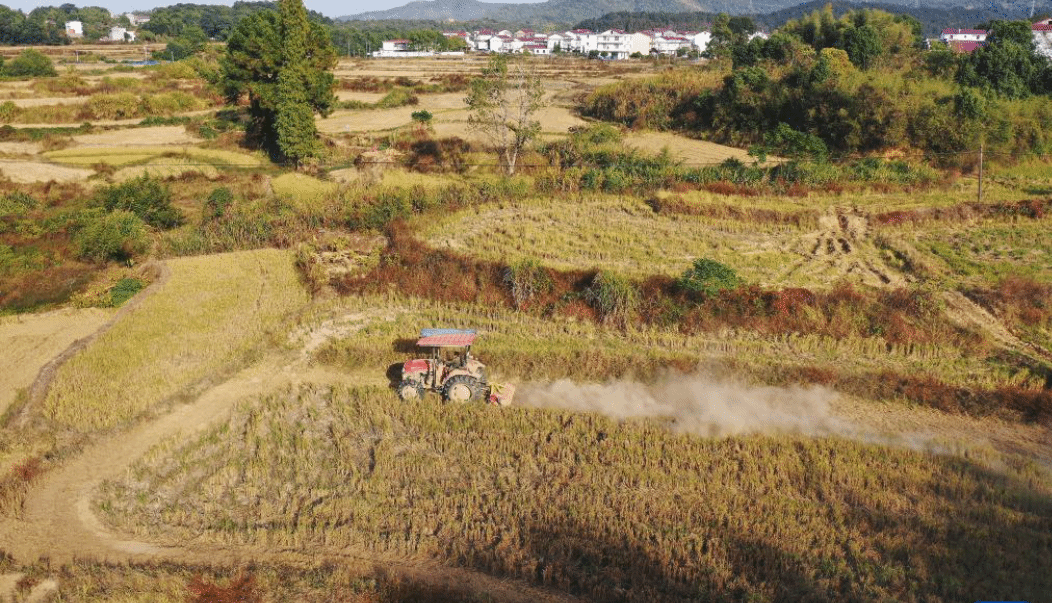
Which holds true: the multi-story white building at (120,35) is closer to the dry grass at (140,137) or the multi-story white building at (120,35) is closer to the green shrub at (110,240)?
the dry grass at (140,137)

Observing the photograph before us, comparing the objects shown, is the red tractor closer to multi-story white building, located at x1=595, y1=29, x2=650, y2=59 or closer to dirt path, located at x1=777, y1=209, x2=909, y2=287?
dirt path, located at x1=777, y1=209, x2=909, y2=287

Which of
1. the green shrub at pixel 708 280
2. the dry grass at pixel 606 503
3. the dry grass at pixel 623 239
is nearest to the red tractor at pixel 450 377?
the dry grass at pixel 606 503

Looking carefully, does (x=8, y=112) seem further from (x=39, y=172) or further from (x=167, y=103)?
(x=39, y=172)

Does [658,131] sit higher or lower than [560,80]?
lower

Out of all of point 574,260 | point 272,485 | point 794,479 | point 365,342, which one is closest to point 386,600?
point 272,485

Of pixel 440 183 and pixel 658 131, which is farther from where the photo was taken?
pixel 658 131

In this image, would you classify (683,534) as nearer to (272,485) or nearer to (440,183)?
(272,485)
